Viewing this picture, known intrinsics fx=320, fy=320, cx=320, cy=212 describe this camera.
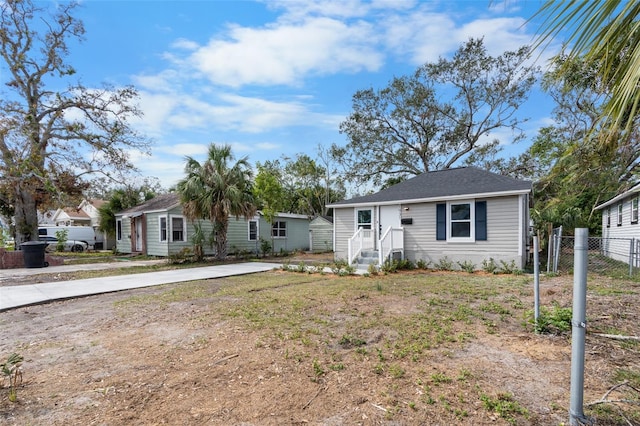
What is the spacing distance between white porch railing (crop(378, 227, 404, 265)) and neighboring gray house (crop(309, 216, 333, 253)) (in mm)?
11213

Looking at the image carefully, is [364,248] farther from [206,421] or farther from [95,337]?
[206,421]

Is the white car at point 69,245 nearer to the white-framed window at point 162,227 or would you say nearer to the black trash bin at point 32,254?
the white-framed window at point 162,227

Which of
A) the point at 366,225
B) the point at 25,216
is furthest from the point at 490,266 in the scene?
the point at 25,216

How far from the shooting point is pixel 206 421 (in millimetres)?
2342

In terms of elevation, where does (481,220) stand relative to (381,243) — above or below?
above

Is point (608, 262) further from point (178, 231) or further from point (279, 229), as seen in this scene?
point (178, 231)

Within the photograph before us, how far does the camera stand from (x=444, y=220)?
37.0 ft

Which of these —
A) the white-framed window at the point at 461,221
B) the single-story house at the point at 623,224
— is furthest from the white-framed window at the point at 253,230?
the single-story house at the point at 623,224

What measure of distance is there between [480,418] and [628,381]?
160 centimetres

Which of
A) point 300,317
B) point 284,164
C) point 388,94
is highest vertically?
point 388,94

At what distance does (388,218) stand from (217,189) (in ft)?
24.6

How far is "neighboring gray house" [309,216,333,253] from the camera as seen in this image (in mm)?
23062

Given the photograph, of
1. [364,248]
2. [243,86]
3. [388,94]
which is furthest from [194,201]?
[388,94]

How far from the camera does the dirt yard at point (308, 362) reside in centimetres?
246
